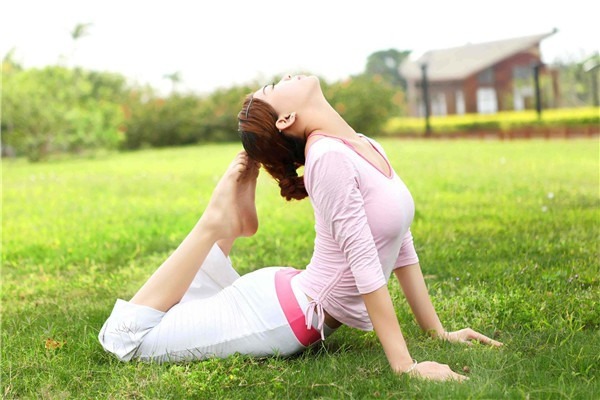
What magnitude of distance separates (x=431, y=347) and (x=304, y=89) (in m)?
0.98

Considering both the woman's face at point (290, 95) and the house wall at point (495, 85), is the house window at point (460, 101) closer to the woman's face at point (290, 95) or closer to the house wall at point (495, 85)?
the house wall at point (495, 85)

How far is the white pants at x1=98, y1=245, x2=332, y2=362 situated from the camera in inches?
100

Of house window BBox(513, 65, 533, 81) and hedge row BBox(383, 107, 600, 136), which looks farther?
house window BBox(513, 65, 533, 81)

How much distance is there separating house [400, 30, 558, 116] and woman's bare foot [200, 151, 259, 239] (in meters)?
30.9

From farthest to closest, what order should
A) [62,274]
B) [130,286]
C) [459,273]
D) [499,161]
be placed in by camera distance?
[499,161] → [62,274] → [130,286] → [459,273]

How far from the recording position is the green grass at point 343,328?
2371 mm

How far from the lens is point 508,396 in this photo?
6.85ft

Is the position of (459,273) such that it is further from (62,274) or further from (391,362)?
(62,274)

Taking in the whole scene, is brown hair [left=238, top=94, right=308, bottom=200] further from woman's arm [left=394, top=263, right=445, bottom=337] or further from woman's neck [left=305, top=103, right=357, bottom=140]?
woman's arm [left=394, top=263, right=445, bottom=337]

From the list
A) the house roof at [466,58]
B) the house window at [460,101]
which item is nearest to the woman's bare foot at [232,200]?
the house roof at [466,58]

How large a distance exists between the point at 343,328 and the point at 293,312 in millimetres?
506

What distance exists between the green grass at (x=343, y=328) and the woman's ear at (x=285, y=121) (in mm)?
772

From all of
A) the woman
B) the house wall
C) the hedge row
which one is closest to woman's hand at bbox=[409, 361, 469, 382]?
the woman

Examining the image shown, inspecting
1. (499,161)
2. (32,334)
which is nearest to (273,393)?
(32,334)
